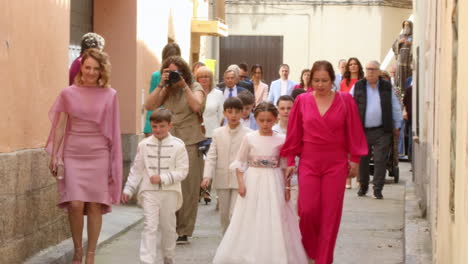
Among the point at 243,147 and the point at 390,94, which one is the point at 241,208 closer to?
the point at 243,147

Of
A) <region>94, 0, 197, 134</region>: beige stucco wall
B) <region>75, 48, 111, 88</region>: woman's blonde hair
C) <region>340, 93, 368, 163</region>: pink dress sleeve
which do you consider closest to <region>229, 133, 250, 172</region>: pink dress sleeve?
<region>340, 93, 368, 163</region>: pink dress sleeve

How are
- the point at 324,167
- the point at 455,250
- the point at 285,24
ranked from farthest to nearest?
the point at 285,24 → the point at 324,167 → the point at 455,250

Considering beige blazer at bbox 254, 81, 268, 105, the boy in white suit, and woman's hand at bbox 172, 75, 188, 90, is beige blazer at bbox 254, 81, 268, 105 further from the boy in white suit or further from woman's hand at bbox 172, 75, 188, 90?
the boy in white suit

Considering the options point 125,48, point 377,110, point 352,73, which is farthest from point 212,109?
point 352,73

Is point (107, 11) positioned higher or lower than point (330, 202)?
higher

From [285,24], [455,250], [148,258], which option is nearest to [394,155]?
[148,258]

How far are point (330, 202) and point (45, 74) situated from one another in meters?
2.76

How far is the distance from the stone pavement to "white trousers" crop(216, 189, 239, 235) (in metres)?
0.38

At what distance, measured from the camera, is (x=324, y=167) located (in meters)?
8.36

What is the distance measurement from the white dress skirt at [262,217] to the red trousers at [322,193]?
213 mm

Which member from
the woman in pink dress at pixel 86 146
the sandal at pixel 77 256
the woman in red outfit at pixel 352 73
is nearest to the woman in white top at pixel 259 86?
the woman in red outfit at pixel 352 73

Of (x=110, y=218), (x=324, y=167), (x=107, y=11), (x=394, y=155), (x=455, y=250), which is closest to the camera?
(x=455, y=250)

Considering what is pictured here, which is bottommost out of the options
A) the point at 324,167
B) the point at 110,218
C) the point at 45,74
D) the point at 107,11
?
the point at 110,218

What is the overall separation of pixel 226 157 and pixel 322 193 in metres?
1.39
